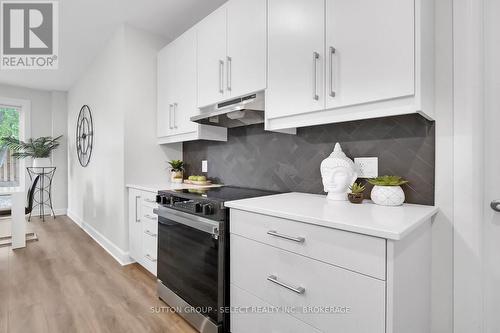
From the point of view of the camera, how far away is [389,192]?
4.36 ft

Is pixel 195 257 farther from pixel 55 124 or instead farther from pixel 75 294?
pixel 55 124

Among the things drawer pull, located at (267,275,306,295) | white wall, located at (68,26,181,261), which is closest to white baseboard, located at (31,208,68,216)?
white wall, located at (68,26,181,261)

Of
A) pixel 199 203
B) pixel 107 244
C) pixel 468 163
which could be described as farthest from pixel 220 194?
pixel 107 244

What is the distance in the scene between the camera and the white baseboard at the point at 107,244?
109 inches

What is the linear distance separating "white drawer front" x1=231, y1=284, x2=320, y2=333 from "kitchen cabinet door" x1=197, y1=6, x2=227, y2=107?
1.41 metres

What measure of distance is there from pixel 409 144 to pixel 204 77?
1.62 metres

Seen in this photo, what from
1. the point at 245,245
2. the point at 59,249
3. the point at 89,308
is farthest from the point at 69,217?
the point at 245,245

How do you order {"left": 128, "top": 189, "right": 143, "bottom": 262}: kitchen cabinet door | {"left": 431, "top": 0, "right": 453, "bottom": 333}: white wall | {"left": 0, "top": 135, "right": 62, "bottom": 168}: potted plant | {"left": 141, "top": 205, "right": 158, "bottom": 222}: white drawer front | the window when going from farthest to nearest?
the window
{"left": 0, "top": 135, "right": 62, "bottom": 168}: potted plant
{"left": 128, "top": 189, "right": 143, "bottom": 262}: kitchen cabinet door
{"left": 141, "top": 205, "right": 158, "bottom": 222}: white drawer front
{"left": 431, "top": 0, "right": 453, "bottom": 333}: white wall

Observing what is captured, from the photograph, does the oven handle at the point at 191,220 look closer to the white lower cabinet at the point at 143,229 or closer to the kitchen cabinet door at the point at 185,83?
the white lower cabinet at the point at 143,229

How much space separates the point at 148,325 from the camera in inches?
68.5

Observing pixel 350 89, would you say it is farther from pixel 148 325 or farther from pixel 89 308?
pixel 89 308

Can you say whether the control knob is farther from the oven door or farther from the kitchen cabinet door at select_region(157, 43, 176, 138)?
the kitchen cabinet door at select_region(157, 43, 176, 138)

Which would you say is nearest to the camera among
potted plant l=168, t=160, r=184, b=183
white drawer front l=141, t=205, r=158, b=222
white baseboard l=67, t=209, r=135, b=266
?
white drawer front l=141, t=205, r=158, b=222

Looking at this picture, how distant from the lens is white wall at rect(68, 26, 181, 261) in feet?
9.14
